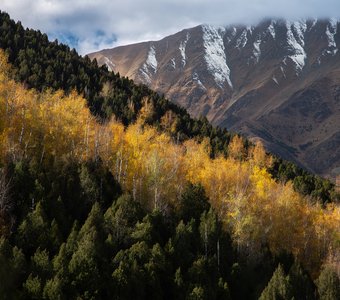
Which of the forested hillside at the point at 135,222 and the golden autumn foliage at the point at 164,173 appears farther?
the golden autumn foliage at the point at 164,173

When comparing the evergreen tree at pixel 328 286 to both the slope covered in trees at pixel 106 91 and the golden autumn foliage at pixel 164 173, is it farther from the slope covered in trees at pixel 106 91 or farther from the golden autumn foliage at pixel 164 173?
the slope covered in trees at pixel 106 91

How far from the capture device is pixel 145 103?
4338 inches

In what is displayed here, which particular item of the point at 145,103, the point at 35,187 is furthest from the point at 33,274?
the point at 145,103

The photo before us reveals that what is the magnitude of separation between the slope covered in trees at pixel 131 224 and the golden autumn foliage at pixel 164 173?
199 millimetres

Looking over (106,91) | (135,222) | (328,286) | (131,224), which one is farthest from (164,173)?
(106,91)

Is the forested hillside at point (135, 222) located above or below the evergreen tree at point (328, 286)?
above

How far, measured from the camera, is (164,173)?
61125mm

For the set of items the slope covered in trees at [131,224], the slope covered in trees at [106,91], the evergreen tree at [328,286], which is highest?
Result: the slope covered in trees at [106,91]

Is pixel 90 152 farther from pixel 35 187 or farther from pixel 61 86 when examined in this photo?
pixel 61 86

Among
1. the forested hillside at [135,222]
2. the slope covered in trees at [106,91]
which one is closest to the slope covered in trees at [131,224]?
the forested hillside at [135,222]

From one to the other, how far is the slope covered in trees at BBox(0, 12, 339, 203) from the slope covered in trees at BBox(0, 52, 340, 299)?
24334mm

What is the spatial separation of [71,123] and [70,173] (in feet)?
38.0

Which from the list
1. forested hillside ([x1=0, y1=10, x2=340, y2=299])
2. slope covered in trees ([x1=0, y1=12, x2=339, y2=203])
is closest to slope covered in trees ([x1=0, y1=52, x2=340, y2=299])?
forested hillside ([x1=0, y1=10, x2=340, y2=299])

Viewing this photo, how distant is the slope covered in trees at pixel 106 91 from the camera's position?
97.9 m
